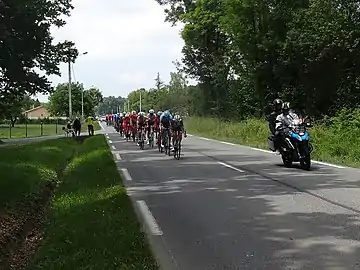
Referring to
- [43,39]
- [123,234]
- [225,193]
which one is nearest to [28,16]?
[43,39]

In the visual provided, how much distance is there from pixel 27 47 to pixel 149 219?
34487mm

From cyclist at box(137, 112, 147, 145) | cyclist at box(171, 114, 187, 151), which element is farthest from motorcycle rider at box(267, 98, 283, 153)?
cyclist at box(137, 112, 147, 145)

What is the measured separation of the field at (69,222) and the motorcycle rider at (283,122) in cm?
456

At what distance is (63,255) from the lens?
7055mm

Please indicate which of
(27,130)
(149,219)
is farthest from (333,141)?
(27,130)

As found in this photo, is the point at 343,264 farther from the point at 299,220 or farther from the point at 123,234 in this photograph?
the point at 123,234

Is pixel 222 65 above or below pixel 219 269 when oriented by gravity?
above

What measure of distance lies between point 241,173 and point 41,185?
494 cm

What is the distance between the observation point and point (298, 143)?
15625 mm

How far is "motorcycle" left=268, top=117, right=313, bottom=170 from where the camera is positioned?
15.5m

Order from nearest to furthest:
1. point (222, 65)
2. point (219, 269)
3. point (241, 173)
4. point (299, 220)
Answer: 1. point (219, 269)
2. point (299, 220)
3. point (241, 173)
4. point (222, 65)

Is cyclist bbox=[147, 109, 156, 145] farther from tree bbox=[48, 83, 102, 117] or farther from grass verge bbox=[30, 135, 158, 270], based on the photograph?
tree bbox=[48, 83, 102, 117]

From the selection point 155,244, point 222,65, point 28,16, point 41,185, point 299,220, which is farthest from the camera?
point 222,65

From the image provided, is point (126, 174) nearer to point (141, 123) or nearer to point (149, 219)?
point (149, 219)
